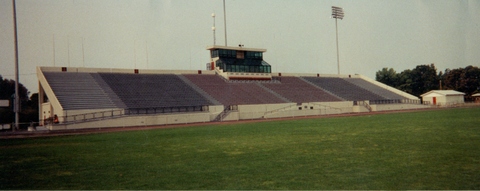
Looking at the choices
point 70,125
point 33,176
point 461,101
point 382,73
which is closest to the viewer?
point 33,176

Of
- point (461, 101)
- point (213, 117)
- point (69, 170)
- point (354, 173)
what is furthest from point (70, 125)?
point (461, 101)

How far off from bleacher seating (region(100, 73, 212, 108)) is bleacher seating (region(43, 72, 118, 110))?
2.00 meters

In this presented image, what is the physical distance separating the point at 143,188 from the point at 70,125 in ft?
93.3

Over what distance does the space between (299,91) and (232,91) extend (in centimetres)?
1196

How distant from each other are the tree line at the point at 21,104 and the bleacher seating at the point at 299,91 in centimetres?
3399

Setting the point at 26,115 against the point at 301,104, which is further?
the point at 301,104

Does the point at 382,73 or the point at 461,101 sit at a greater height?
the point at 382,73

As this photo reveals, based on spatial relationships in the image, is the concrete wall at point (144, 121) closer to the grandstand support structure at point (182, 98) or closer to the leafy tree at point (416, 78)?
the grandstand support structure at point (182, 98)

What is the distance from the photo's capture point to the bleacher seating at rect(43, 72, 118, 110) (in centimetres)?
3541

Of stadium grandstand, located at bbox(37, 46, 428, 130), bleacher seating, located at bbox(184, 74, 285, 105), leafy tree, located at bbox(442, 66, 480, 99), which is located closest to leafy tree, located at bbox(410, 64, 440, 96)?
leafy tree, located at bbox(442, 66, 480, 99)

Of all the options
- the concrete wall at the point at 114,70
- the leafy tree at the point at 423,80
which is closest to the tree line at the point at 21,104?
the concrete wall at the point at 114,70

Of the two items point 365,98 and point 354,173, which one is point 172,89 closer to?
point 365,98

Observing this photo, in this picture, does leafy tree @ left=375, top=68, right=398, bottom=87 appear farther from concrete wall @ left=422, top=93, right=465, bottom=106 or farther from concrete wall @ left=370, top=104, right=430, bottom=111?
concrete wall @ left=370, top=104, right=430, bottom=111

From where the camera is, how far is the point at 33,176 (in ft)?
29.1
